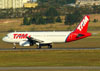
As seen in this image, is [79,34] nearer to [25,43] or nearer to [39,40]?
[39,40]

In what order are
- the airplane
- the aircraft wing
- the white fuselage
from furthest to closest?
the white fuselage → the airplane → the aircraft wing

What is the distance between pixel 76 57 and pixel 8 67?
15.3 metres

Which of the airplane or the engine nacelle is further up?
the airplane

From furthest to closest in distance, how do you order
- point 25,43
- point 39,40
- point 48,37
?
1. point 48,37
2. point 39,40
3. point 25,43

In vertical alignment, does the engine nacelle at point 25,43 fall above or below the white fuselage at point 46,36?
below

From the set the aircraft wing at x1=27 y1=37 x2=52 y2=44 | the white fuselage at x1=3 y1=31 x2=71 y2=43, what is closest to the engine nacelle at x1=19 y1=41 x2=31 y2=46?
the aircraft wing at x1=27 y1=37 x2=52 y2=44

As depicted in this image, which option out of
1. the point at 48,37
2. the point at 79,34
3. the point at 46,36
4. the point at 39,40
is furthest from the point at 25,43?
the point at 79,34

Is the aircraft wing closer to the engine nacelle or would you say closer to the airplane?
the airplane

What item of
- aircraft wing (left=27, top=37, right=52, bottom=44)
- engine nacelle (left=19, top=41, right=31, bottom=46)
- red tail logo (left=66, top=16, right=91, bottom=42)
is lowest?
engine nacelle (left=19, top=41, right=31, bottom=46)

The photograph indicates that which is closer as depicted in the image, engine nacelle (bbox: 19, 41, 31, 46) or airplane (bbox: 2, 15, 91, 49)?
engine nacelle (bbox: 19, 41, 31, 46)

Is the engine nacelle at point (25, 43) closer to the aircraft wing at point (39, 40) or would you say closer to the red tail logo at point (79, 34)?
the aircraft wing at point (39, 40)

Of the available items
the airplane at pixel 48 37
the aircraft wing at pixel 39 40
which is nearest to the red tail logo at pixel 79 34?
the airplane at pixel 48 37

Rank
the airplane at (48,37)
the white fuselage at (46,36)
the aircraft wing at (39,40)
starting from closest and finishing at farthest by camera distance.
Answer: the aircraft wing at (39,40) < the airplane at (48,37) < the white fuselage at (46,36)

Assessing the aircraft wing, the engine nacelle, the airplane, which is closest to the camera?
the engine nacelle
